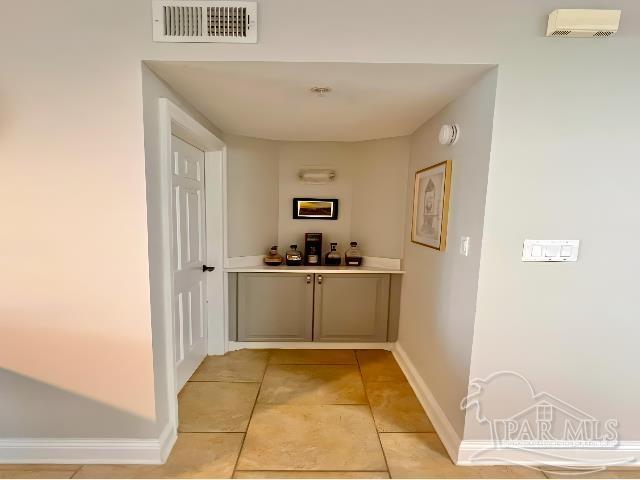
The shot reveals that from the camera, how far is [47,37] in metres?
1.33

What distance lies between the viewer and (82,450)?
1551mm

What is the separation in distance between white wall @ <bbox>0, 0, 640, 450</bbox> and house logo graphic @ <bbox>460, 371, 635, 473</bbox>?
0.26 feet

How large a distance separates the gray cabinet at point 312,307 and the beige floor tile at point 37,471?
146cm

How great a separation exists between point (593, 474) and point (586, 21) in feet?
7.58

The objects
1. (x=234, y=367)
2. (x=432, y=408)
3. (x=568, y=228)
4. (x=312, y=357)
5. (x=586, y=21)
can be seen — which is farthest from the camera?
(x=312, y=357)

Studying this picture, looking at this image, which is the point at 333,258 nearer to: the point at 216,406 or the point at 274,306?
the point at 274,306

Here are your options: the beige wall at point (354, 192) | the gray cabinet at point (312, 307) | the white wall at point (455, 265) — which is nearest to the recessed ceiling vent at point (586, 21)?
the white wall at point (455, 265)

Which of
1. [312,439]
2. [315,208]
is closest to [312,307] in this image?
[315,208]

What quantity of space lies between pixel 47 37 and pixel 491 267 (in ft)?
7.98

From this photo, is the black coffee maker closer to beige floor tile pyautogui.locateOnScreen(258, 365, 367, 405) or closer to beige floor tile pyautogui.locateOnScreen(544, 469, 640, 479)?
beige floor tile pyautogui.locateOnScreen(258, 365, 367, 405)

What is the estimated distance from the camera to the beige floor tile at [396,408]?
1.87 metres

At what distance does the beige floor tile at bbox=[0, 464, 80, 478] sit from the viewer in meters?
1.46

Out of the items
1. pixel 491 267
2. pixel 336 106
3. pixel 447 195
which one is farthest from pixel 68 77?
pixel 491 267

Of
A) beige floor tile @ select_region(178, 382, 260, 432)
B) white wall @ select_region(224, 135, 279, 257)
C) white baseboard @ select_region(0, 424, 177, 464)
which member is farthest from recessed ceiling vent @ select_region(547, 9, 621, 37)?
white baseboard @ select_region(0, 424, 177, 464)
